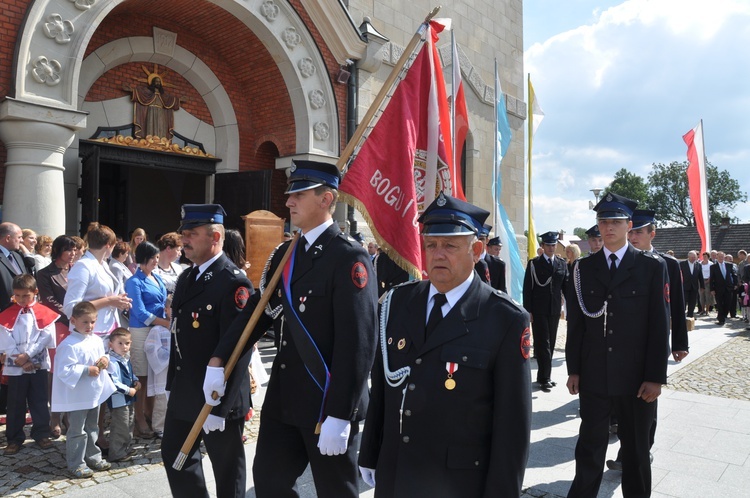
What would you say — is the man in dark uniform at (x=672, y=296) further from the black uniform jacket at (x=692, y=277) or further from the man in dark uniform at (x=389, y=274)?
the black uniform jacket at (x=692, y=277)

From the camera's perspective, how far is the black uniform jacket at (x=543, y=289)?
8156mm

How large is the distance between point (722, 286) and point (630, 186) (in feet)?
222

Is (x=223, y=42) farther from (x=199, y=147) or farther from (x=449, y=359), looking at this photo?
(x=449, y=359)

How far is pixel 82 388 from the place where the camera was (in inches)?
183

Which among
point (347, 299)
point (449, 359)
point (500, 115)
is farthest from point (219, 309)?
point (500, 115)

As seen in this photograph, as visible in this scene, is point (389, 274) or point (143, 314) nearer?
point (143, 314)

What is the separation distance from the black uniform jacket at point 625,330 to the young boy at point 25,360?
4.43 meters

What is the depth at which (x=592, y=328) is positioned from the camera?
4.27m

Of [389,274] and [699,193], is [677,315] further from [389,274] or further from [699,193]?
[699,193]

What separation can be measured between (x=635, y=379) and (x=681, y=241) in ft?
149

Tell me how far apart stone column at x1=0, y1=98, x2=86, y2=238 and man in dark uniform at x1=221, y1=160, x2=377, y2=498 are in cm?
653

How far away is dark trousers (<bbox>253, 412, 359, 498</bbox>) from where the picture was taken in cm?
284

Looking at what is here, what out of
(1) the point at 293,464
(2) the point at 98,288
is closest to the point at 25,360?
(2) the point at 98,288

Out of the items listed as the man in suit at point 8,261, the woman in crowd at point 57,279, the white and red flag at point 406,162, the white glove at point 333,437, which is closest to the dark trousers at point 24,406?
the woman in crowd at point 57,279
